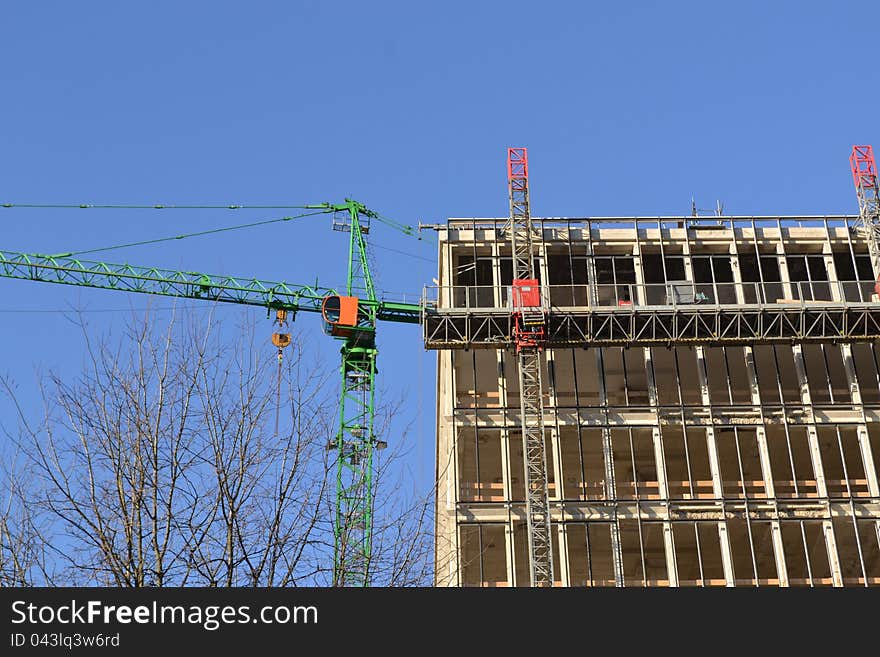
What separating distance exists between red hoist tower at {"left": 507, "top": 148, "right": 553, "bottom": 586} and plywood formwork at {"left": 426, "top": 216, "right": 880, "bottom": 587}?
858 mm

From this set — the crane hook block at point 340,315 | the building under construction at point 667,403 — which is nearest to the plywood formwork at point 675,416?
the building under construction at point 667,403

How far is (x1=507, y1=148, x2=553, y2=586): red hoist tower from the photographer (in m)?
42.6

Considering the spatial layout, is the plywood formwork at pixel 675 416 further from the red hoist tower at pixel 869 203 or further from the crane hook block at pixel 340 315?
the crane hook block at pixel 340 315

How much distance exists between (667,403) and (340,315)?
31916 mm

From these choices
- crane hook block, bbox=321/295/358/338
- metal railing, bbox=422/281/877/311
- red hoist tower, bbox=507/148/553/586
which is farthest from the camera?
crane hook block, bbox=321/295/358/338

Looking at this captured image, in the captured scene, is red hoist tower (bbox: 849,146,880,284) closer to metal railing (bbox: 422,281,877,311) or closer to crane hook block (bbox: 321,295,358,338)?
metal railing (bbox: 422,281,877,311)

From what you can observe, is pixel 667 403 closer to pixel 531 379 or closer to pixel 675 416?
pixel 675 416

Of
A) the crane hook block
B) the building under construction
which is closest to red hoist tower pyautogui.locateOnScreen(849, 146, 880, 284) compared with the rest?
the building under construction

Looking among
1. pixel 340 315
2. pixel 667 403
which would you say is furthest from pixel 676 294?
pixel 340 315

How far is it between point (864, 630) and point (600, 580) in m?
32.3

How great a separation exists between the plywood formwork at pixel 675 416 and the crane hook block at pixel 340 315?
23452mm

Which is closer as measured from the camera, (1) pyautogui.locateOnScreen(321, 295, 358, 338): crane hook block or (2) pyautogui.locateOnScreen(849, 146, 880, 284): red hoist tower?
(2) pyautogui.locateOnScreen(849, 146, 880, 284): red hoist tower

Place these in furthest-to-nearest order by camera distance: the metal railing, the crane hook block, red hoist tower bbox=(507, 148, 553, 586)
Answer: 1. the crane hook block
2. the metal railing
3. red hoist tower bbox=(507, 148, 553, 586)

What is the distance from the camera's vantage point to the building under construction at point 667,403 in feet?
144
